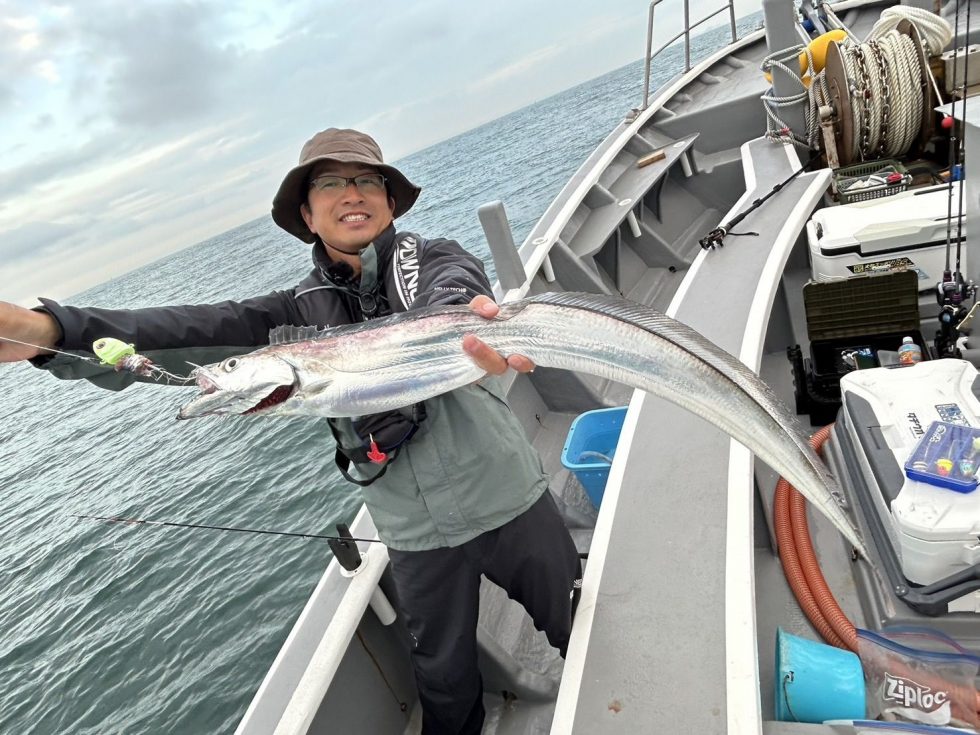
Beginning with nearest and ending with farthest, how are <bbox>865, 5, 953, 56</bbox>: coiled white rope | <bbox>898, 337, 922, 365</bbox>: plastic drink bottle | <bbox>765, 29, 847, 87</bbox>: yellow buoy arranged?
<bbox>898, 337, 922, 365</bbox>: plastic drink bottle
<bbox>865, 5, 953, 56</bbox>: coiled white rope
<bbox>765, 29, 847, 87</bbox>: yellow buoy

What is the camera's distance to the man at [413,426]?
2426mm

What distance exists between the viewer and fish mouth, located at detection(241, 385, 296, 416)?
90.4 inches

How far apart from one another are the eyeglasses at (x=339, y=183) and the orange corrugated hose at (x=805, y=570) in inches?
92.0

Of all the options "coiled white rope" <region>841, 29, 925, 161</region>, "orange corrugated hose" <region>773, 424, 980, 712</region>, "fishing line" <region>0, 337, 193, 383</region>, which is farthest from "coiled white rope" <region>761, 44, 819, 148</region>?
"fishing line" <region>0, 337, 193, 383</region>

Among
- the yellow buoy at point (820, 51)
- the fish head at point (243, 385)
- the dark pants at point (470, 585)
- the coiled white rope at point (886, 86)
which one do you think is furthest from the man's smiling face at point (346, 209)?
the yellow buoy at point (820, 51)

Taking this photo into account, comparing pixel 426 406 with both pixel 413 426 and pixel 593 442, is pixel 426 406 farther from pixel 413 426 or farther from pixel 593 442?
pixel 593 442

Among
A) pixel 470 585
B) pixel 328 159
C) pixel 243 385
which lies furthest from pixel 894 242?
pixel 243 385

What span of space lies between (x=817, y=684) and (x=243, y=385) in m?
2.54

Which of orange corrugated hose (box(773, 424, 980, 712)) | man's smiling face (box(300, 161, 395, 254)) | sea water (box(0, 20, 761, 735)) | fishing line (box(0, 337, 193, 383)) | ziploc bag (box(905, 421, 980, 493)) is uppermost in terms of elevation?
man's smiling face (box(300, 161, 395, 254))

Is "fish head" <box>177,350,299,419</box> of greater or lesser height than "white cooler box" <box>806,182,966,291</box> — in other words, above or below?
above

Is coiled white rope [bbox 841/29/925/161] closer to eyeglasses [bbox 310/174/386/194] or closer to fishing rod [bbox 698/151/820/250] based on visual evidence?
fishing rod [bbox 698/151/820/250]

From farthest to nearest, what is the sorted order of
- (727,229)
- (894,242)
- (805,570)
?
(727,229) → (894,242) → (805,570)

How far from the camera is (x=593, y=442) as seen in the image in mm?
4754

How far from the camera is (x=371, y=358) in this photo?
7.61ft
